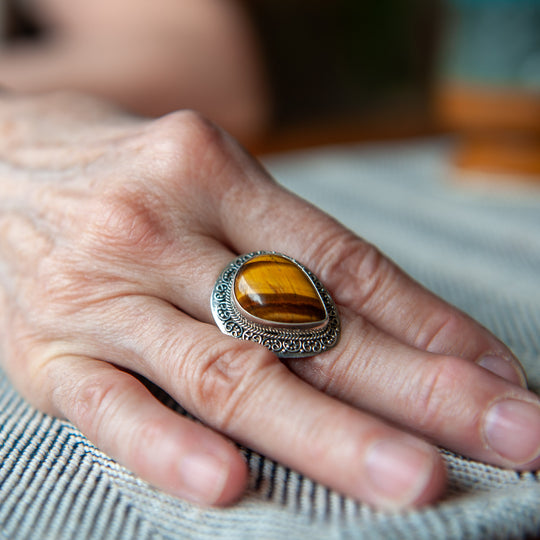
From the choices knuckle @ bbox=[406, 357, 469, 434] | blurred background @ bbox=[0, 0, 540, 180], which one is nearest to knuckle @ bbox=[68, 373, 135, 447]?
knuckle @ bbox=[406, 357, 469, 434]

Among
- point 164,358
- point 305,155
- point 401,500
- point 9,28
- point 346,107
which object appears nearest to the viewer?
point 401,500

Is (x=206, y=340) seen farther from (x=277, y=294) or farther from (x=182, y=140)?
(x=182, y=140)

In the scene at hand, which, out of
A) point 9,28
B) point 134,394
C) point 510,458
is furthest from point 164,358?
point 9,28

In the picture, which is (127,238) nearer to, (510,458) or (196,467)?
(196,467)

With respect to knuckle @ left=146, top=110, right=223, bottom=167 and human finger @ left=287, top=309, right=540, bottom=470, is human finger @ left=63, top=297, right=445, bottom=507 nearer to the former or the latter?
human finger @ left=287, top=309, right=540, bottom=470

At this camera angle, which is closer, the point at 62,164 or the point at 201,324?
the point at 201,324

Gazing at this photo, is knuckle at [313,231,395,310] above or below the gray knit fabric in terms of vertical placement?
above

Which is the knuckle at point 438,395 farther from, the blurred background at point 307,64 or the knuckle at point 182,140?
the blurred background at point 307,64
